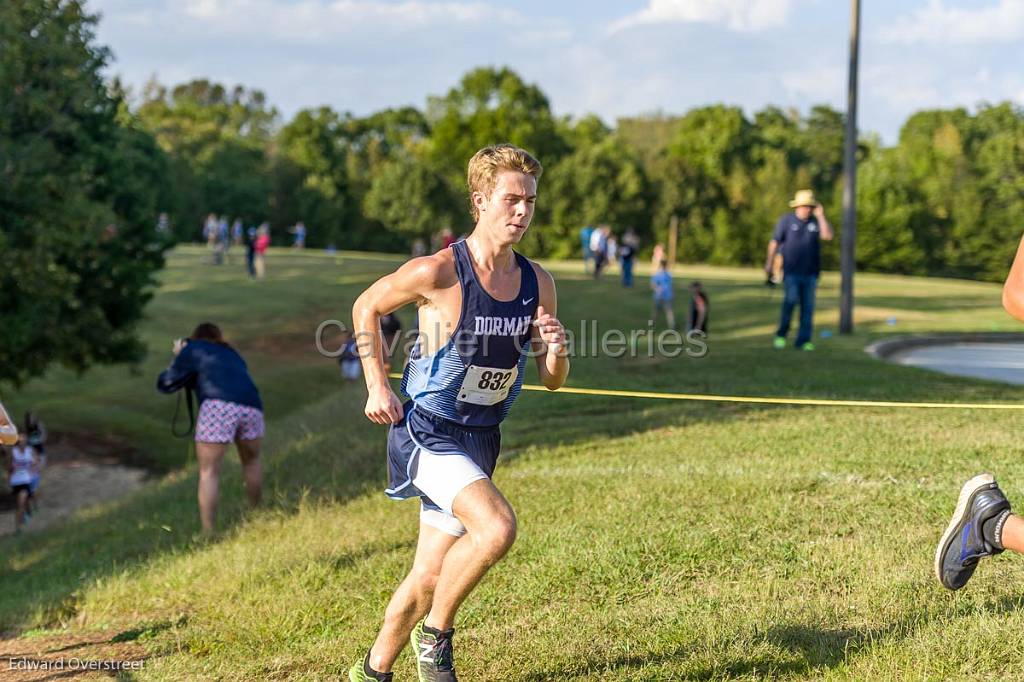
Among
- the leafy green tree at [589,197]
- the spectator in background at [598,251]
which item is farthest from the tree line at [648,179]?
the spectator in background at [598,251]

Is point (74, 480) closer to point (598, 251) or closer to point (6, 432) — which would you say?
point (6, 432)

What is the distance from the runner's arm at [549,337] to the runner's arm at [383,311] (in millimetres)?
466

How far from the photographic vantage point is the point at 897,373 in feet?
44.7

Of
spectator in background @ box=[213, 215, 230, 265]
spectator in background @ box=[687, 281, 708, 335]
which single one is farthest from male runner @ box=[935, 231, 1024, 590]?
spectator in background @ box=[213, 215, 230, 265]

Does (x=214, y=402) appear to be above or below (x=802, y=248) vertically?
below

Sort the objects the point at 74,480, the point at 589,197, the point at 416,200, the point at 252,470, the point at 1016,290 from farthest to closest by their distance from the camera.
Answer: the point at 589,197 < the point at 416,200 < the point at 74,480 < the point at 252,470 < the point at 1016,290

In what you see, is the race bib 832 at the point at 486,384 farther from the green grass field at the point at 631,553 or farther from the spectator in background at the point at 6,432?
the spectator in background at the point at 6,432

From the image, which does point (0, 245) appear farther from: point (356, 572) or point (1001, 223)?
point (1001, 223)

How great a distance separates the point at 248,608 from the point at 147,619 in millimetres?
801

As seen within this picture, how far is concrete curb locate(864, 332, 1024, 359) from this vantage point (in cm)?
1762

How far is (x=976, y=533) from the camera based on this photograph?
4895mm

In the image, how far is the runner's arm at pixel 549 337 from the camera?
4.67m

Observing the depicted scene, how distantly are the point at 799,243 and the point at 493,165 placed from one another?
12.5 m

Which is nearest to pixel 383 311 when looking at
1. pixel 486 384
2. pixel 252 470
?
pixel 486 384
